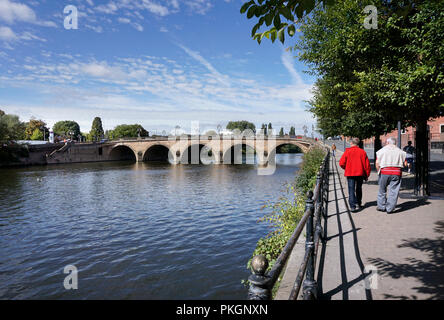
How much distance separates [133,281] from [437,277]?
6.16m

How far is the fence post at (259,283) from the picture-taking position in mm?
1848

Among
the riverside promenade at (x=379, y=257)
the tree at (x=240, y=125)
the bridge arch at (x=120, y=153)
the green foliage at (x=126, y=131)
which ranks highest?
the tree at (x=240, y=125)

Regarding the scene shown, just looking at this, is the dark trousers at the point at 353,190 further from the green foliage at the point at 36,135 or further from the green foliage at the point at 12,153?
the green foliage at the point at 36,135

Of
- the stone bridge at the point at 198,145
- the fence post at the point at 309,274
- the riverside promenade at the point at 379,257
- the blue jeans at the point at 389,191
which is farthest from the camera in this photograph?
the stone bridge at the point at 198,145

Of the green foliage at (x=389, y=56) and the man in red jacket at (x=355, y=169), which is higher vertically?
the green foliage at (x=389, y=56)

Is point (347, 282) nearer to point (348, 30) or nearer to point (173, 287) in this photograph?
point (173, 287)

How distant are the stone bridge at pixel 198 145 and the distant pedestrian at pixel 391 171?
3680cm

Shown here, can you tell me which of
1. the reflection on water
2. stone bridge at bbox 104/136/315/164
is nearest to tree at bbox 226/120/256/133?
stone bridge at bbox 104/136/315/164

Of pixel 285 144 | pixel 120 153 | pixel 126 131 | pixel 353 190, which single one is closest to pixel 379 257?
pixel 353 190

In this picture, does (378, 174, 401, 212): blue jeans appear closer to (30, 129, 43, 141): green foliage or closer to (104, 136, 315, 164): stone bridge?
(104, 136, 315, 164): stone bridge

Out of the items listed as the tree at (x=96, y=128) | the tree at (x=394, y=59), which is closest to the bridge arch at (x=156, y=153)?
the tree at (x=96, y=128)

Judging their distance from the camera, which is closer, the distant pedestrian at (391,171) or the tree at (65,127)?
the distant pedestrian at (391,171)

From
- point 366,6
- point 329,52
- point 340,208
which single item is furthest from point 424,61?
point 340,208

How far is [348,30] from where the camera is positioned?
A: 10125mm
